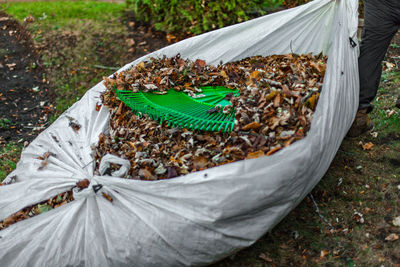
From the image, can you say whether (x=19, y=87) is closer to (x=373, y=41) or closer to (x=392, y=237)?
(x=373, y=41)

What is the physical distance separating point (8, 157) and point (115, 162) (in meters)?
1.41

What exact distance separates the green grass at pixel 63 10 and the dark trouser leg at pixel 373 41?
304 cm

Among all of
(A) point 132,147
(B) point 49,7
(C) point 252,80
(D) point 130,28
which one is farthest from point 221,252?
(B) point 49,7

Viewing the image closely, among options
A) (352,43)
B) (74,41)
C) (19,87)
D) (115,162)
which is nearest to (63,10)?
(74,41)

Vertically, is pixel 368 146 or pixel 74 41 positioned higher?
pixel 74 41

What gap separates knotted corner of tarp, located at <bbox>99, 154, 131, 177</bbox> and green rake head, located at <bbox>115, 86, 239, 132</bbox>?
14.4 inches

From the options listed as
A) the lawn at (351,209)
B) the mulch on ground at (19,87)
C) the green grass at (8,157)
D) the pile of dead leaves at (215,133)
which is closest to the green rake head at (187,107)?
the pile of dead leaves at (215,133)

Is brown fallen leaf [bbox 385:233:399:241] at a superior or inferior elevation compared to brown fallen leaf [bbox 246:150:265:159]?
inferior

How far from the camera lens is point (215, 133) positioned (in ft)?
6.29

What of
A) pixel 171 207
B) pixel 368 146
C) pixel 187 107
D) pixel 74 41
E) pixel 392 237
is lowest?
pixel 392 237

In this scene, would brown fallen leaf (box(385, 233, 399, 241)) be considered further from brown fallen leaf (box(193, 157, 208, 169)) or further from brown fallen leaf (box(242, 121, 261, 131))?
brown fallen leaf (box(193, 157, 208, 169))

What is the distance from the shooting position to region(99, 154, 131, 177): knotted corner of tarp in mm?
1743

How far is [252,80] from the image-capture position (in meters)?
2.06

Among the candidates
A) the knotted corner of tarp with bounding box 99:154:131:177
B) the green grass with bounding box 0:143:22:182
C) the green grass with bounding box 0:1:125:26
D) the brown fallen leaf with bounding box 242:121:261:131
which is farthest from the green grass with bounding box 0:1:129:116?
the brown fallen leaf with bounding box 242:121:261:131
